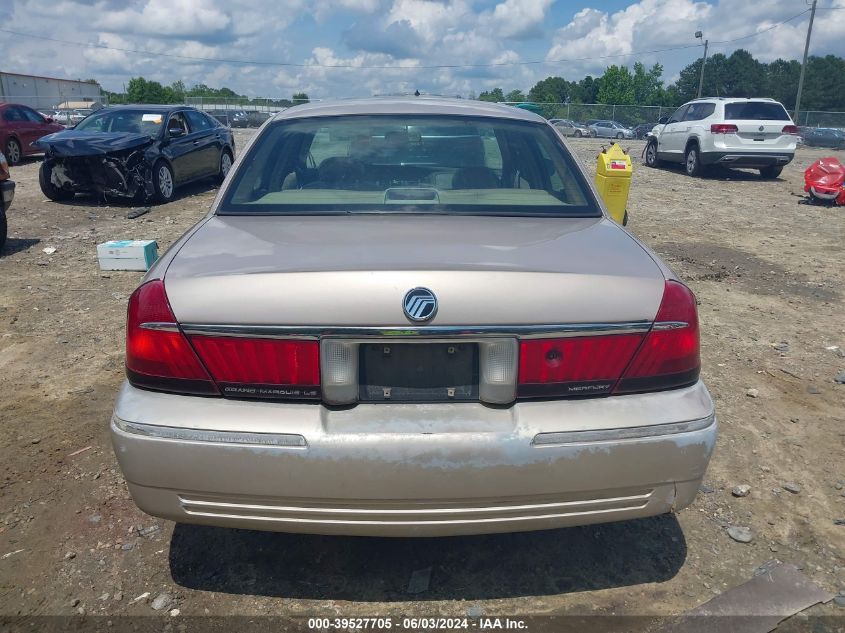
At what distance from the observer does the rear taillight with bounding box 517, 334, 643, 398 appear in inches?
84.2

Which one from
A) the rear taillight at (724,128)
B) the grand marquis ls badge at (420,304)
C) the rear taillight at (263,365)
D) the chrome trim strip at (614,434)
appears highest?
the rear taillight at (724,128)

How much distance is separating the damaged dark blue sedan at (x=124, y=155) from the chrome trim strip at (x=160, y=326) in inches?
395

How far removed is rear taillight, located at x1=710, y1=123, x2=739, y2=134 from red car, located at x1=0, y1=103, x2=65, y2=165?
54.0ft

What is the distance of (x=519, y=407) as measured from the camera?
2.16 meters

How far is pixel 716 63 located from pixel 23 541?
116 metres

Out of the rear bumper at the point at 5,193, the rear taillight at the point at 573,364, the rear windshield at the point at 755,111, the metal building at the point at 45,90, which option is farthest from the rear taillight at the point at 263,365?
the metal building at the point at 45,90

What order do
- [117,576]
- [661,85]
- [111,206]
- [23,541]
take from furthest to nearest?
[661,85]
[111,206]
[23,541]
[117,576]

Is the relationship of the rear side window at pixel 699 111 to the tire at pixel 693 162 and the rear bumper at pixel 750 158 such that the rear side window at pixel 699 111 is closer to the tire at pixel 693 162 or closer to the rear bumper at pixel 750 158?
the tire at pixel 693 162

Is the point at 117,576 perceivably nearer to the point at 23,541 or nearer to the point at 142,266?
the point at 23,541

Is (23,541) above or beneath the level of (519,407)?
beneath

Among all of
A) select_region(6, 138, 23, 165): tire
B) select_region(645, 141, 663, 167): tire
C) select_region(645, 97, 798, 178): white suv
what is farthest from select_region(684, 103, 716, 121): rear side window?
select_region(6, 138, 23, 165): tire

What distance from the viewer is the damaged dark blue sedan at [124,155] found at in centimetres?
1112

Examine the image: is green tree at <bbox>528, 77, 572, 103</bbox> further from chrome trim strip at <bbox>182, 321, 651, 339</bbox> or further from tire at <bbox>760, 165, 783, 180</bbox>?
chrome trim strip at <bbox>182, 321, 651, 339</bbox>

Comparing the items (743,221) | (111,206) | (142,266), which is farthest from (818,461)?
(111,206)
